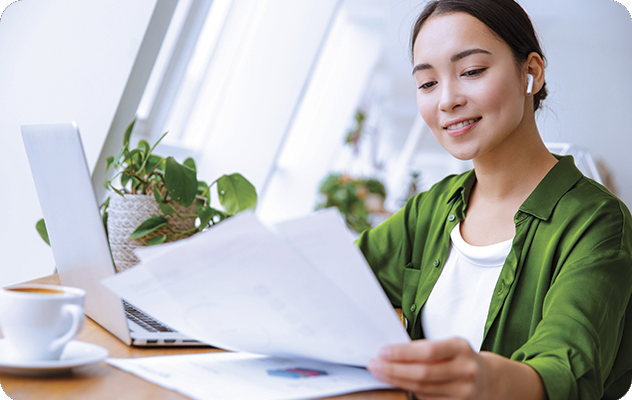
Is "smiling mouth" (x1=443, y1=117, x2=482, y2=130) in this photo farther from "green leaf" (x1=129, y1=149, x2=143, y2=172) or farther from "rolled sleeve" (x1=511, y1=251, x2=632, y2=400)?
"green leaf" (x1=129, y1=149, x2=143, y2=172)

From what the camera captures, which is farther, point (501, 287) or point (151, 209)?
point (151, 209)

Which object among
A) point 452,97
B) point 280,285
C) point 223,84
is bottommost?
point 280,285


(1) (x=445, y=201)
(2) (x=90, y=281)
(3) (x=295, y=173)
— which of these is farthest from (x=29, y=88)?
(3) (x=295, y=173)

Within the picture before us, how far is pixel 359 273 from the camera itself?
38cm

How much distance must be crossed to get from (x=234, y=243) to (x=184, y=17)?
2.10 metres

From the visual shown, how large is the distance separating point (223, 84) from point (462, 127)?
7.63 feet

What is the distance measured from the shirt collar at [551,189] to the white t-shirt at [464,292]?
0.21 feet

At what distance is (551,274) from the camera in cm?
73

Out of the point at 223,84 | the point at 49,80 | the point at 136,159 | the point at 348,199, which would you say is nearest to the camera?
the point at 136,159

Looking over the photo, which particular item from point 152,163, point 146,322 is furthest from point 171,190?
point 146,322

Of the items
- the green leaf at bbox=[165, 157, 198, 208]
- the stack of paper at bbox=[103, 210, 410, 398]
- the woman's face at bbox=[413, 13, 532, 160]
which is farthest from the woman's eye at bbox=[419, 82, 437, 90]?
the stack of paper at bbox=[103, 210, 410, 398]

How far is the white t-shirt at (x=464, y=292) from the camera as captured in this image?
2.69ft

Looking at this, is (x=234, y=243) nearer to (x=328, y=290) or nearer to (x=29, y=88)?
(x=328, y=290)

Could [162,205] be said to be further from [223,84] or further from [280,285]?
[223,84]
